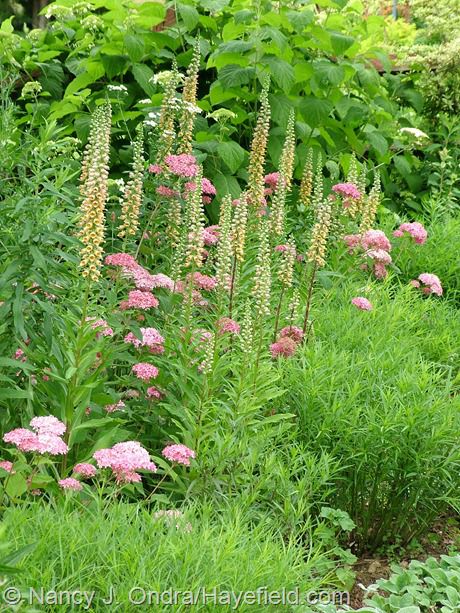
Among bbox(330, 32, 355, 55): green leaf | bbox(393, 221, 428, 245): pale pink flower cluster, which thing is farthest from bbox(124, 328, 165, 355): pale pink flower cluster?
bbox(330, 32, 355, 55): green leaf

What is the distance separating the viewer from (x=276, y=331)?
514 cm

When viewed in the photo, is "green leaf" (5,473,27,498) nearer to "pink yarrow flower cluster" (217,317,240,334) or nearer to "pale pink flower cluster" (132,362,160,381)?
"pale pink flower cluster" (132,362,160,381)

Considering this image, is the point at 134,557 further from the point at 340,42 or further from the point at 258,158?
the point at 340,42

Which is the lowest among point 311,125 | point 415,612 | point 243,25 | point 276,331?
point 415,612

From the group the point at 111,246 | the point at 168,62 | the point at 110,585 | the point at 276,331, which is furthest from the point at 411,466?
the point at 168,62

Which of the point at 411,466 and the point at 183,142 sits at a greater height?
the point at 183,142

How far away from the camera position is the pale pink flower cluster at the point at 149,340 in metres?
4.29

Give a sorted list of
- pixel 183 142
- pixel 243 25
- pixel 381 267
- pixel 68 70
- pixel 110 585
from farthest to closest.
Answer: pixel 68 70
pixel 243 25
pixel 381 267
pixel 183 142
pixel 110 585

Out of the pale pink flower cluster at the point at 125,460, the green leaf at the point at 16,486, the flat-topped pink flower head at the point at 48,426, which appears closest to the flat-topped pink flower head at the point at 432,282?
the pale pink flower cluster at the point at 125,460

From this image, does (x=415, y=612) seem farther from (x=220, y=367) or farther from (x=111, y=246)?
(x=111, y=246)

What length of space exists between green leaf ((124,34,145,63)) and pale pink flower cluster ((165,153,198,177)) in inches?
81.3

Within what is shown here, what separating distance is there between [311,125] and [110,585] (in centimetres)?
510

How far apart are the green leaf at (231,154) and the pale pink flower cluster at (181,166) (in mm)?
1470

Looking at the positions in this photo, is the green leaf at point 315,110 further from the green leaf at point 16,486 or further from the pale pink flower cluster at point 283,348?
the green leaf at point 16,486
